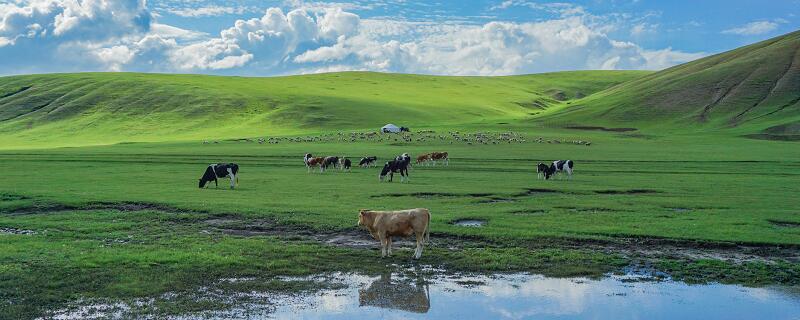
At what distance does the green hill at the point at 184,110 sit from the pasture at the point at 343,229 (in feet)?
260

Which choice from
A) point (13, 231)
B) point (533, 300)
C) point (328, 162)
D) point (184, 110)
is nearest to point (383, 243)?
point (533, 300)

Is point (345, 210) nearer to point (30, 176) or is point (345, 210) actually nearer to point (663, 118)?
point (30, 176)

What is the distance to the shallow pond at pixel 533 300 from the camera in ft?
47.1

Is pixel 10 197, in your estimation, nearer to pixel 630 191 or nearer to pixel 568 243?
pixel 568 243

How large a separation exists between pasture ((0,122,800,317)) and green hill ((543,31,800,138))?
77498 millimetres

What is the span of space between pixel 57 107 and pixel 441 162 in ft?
417

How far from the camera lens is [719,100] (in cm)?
13012

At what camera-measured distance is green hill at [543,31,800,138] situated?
116m

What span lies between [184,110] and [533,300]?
139 meters

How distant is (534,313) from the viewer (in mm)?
14523

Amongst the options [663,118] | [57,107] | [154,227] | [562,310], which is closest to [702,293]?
[562,310]

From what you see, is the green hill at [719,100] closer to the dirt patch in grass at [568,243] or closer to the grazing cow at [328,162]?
the grazing cow at [328,162]

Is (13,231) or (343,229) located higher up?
(343,229)

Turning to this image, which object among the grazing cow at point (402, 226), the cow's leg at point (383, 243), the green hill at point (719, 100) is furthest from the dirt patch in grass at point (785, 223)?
the green hill at point (719, 100)
